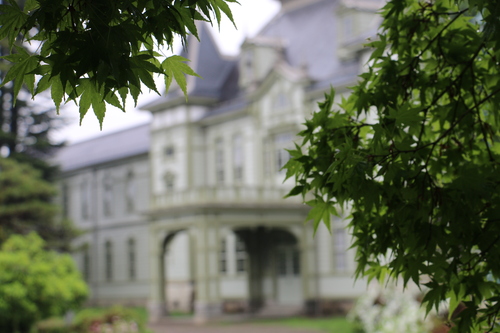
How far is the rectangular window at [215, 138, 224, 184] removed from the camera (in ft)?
117

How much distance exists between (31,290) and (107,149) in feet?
98.3

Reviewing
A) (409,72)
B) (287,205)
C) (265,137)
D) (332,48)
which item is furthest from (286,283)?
(409,72)

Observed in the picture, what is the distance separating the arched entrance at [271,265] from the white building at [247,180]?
0.16ft

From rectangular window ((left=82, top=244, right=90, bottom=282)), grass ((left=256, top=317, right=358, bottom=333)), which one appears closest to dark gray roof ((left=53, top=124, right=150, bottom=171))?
rectangular window ((left=82, top=244, right=90, bottom=282))

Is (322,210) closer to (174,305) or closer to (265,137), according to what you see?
(265,137)

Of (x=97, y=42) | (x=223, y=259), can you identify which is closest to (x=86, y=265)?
(x=223, y=259)

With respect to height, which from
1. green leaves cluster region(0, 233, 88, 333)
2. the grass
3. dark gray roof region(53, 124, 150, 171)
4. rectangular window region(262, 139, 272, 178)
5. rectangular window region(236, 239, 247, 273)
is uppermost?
dark gray roof region(53, 124, 150, 171)

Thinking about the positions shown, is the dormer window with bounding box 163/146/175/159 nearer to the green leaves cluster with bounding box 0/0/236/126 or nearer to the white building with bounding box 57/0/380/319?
the white building with bounding box 57/0/380/319

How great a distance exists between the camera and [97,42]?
342 centimetres

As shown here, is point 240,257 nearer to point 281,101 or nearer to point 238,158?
point 238,158

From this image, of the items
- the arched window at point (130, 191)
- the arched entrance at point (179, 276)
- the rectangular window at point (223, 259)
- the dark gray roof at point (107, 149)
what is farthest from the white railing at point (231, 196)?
the arched window at point (130, 191)

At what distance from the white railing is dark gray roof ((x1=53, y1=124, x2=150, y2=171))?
12144mm

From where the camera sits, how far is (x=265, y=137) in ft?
108

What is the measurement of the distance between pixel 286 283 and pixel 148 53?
29.6 meters
